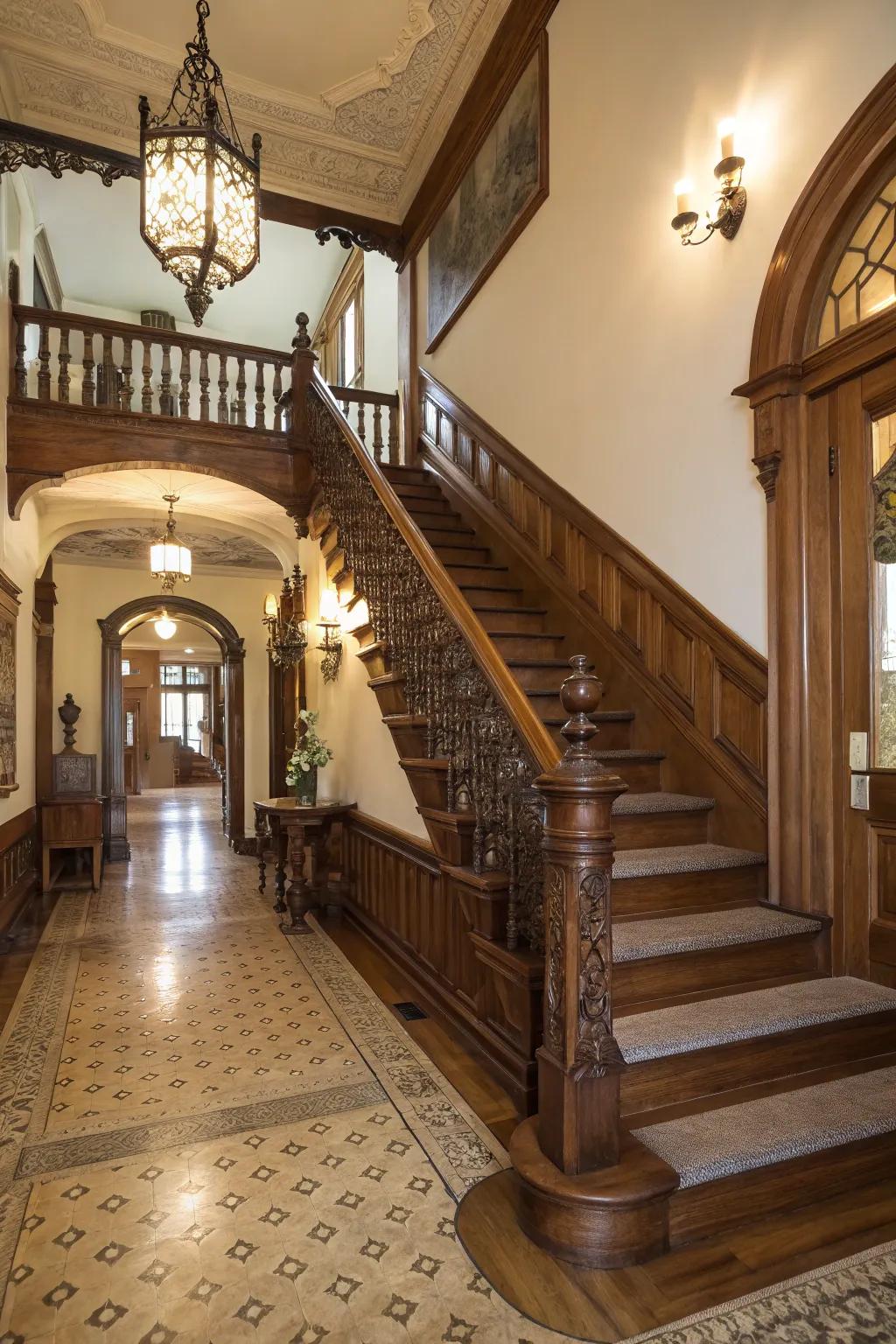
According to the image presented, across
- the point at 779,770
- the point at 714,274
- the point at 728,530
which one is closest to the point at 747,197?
the point at 714,274

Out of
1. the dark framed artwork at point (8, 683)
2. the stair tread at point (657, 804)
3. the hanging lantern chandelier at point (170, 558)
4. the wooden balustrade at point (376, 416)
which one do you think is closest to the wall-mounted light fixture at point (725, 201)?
the stair tread at point (657, 804)

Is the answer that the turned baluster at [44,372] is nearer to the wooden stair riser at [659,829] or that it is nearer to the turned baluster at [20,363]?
the turned baluster at [20,363]

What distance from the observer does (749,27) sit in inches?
125

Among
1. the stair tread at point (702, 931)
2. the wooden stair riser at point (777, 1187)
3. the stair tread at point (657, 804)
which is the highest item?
the stair tread at point (657, 804)

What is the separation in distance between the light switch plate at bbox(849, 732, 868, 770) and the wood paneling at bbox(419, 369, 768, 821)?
0.37m

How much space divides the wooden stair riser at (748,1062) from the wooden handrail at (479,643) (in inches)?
38.2

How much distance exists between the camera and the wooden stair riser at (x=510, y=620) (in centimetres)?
463

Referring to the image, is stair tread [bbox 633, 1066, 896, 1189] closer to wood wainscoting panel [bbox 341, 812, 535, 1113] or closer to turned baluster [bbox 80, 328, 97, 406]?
wood wainscoting panel [bbox 341, 812, 535, 1113]

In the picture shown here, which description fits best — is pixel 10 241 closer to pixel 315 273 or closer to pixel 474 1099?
pixel 315 273

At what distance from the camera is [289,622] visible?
23.3 ft

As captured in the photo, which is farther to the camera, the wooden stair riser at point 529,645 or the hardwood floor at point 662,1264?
the wooden stair riser at point 529,645

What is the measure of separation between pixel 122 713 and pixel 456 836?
7.80m

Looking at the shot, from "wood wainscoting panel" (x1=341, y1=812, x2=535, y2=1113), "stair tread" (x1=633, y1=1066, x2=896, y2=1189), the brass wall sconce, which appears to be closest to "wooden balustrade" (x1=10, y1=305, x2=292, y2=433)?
the brass wall sconce

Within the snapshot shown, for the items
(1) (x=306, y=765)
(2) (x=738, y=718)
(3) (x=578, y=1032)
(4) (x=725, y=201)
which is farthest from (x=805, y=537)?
(1) (x=306, y=765)
